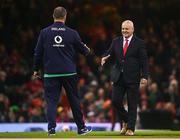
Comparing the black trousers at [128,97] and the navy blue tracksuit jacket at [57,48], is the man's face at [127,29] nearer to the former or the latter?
the black trousers at [128,97]

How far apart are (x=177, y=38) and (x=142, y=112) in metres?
9.47

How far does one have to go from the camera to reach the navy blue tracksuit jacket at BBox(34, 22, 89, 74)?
14797 mm

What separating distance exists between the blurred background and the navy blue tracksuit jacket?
7.20 m

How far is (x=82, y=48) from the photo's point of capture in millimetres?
14945

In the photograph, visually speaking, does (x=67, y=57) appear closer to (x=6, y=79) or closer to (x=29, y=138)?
(x=29, y=138)

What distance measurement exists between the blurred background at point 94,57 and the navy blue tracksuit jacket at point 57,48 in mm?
7204

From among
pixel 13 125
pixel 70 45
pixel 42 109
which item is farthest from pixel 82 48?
pixel 42 109

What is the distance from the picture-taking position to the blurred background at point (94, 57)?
972 inches

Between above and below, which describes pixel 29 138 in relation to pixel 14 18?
below

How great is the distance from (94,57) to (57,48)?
14.7m

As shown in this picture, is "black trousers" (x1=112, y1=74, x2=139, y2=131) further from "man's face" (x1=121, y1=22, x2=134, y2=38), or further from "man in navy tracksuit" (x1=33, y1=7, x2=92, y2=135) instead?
"man in navy tracksuit" (x1=33, y1=7, x2=92, y2=135)

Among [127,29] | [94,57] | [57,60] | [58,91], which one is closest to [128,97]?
[127,29]

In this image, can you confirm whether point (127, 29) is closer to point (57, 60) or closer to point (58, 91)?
point (57, 60)

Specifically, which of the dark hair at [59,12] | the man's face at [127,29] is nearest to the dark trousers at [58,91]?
the dark hair at [59,12]
